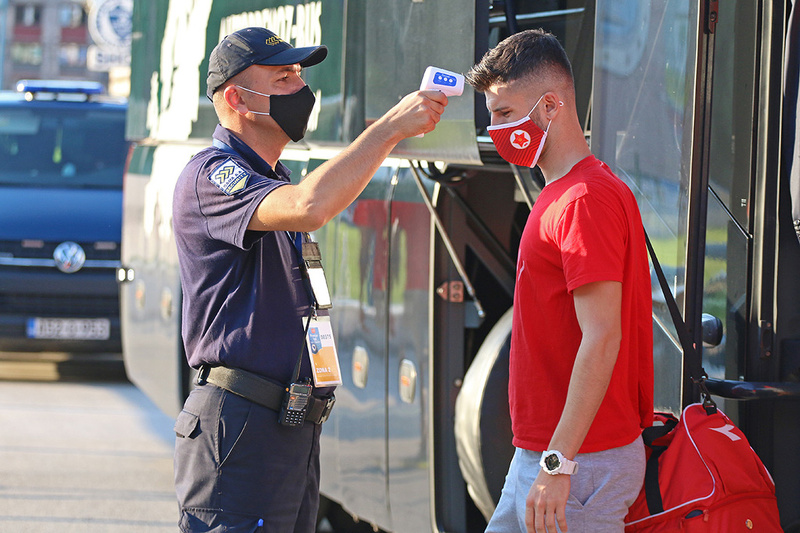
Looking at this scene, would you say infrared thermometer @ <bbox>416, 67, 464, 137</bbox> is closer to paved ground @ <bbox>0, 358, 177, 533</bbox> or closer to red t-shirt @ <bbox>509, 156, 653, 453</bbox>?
red t-shirt @ <bbox>509, 156, 653, 453</bbox>

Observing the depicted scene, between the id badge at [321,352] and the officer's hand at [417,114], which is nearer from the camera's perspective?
the officer's hand at [417,114]

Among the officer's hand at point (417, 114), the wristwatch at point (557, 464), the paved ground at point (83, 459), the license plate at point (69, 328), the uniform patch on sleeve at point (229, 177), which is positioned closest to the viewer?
the wristwatch at point (557, 464)

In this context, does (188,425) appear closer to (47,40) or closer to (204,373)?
(204,373)

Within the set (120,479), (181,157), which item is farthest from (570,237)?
(120,479)

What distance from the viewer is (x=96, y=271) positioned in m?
10.0

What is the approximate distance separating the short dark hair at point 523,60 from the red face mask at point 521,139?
73 mm

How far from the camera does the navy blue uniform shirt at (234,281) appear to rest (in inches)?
107

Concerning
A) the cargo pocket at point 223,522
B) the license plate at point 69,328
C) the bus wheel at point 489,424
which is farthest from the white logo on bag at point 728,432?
the license plate at point 69,328

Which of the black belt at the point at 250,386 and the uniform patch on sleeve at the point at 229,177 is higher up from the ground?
the uniform patch on sleeve at the point at 229,177

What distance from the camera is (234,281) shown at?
2.76 metres

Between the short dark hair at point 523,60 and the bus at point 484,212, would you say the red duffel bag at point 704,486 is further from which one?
the short dark hair at point 523,60

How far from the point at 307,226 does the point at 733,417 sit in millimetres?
1334

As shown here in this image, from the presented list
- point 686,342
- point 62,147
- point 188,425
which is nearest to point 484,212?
point 686,342

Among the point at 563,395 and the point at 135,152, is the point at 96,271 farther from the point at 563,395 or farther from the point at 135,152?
the point at 563,395
